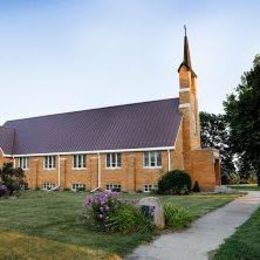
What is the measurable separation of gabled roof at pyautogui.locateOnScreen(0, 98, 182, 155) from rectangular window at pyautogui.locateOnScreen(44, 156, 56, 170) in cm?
74

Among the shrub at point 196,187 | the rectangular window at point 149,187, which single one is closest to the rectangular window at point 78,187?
the rectangular window at point 149,187

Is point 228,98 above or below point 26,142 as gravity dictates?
above

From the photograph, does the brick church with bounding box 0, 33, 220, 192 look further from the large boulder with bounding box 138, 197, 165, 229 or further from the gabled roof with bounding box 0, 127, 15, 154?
the large boulder with bounding box 138, 197, 165, 229

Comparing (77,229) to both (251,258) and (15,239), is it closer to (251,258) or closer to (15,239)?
(15,239)

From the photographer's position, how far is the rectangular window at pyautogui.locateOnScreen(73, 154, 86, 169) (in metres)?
40.6

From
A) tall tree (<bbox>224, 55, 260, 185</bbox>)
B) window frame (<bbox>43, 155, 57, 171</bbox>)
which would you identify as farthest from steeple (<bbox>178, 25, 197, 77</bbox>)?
window frame (<bbox>43, 155, 57, 171</bbox>)

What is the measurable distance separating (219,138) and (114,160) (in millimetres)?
30944

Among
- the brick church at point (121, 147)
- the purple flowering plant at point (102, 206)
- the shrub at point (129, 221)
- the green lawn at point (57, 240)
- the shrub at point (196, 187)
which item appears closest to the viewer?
the green lawn at point (57, 240)

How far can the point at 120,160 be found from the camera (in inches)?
1510

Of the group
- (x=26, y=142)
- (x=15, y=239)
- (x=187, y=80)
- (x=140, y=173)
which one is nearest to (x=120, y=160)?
(x=140, y=173)

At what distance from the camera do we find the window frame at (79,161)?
4047cm

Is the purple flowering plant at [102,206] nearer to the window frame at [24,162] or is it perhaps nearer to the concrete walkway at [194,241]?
the concrete walkway at [194,241]

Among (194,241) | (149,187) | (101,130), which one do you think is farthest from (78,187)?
(194,241)

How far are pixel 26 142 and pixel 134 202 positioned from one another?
34.2 m
